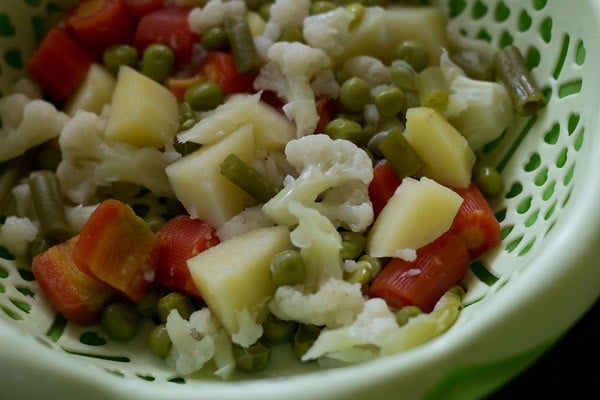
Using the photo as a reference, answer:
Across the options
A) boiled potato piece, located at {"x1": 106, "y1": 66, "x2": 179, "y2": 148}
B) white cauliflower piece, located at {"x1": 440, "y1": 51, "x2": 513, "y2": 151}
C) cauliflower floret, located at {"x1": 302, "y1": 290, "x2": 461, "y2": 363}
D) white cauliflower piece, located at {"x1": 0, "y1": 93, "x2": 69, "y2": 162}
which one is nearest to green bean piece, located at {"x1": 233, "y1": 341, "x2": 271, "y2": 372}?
cauliflower floret, located at {"x1": 302, "y1": 290, "x2": 461, "y2": 363}

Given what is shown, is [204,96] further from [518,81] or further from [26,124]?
[518,81]

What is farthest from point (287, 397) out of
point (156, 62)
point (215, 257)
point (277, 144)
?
point (156, 62)

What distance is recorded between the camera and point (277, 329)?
5.49 ft

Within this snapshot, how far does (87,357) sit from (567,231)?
3.31ft

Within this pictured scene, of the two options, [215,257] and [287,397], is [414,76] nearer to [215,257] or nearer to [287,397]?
[215,257]

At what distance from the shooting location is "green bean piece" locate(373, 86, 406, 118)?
1.97 m

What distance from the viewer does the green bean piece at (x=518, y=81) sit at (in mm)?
1902

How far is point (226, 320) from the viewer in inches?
64.8

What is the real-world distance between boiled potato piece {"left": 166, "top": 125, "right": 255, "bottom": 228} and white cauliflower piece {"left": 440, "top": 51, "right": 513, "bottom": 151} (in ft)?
1.73

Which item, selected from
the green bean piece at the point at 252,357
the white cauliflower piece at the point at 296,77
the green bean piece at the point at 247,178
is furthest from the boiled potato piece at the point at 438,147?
the green bean piece at the point at 252,357

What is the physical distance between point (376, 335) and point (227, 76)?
92cm

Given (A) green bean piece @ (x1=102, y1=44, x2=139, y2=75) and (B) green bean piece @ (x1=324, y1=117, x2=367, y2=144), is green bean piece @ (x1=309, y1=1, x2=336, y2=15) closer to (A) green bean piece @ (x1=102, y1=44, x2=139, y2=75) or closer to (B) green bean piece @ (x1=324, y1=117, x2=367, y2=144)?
(B) green bean piece @ (x1=324, y1=117, x2=367, y2=144)

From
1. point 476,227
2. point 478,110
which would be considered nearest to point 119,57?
point 478,110

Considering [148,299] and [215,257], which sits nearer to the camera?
[215,257]
